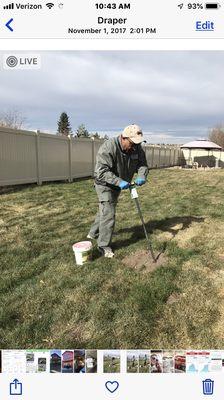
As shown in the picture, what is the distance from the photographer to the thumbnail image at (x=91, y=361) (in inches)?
80.2

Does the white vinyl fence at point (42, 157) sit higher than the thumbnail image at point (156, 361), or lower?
higher

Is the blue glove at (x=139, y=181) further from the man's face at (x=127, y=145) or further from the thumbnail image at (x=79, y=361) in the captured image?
the thumbnail image at (x=79, y=361)

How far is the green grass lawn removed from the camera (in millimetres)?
2820

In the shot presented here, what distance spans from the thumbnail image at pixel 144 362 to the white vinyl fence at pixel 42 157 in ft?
28.7

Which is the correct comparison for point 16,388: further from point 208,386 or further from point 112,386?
point 208,386

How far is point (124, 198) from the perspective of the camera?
394 inches

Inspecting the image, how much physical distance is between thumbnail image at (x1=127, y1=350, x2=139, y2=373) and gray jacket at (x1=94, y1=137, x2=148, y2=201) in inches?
96.1

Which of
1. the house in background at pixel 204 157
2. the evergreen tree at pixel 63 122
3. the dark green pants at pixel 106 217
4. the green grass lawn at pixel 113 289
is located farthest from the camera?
the house in background at pixel 204 157

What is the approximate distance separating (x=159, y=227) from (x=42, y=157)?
692 centimetres

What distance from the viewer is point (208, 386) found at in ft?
6.52
